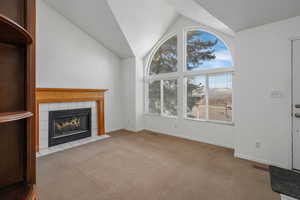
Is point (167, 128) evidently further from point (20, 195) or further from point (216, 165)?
point (20, 195)

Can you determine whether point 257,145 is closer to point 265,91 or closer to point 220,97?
point 265,91

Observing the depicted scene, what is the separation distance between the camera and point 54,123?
11.2 ft

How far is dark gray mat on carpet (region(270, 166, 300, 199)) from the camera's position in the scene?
1774 millimetres

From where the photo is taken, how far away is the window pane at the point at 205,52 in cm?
342

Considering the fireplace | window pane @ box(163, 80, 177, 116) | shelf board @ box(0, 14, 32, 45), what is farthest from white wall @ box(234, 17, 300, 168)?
the fireplace

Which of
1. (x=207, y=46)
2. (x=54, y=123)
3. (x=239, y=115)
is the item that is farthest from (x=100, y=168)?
(x=207, y=46)

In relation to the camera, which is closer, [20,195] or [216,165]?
[20,195]

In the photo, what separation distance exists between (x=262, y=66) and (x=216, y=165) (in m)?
2.01

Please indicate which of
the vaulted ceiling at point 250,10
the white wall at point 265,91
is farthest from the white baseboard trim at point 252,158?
the vaulted ceiling at point 250,10

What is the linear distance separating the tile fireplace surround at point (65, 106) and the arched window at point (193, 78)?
71.0 inches

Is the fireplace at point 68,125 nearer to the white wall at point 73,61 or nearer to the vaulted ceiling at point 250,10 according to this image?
the white wall at point 73,61

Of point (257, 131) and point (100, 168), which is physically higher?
point (257, 131)

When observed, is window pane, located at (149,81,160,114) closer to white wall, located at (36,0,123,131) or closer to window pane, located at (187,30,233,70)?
white wall, located at (36,0,123,131)

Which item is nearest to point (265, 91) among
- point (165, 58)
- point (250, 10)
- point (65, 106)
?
point (250, 10)
